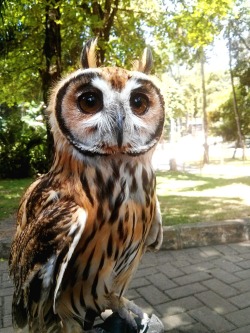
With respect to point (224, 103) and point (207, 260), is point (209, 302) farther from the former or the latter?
point (224, 103)

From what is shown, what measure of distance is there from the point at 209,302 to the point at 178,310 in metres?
0.36

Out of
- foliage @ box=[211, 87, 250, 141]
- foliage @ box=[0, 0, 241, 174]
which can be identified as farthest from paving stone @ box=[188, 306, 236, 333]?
foliage @ box=[211, 87, 250, 141]

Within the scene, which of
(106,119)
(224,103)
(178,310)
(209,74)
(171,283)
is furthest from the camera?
(209,74)

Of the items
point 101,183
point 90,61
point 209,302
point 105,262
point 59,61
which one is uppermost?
point 59,61

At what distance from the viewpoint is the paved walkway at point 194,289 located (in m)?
3.21

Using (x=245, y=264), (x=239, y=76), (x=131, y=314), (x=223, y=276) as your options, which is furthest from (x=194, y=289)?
(x=239, y=76)

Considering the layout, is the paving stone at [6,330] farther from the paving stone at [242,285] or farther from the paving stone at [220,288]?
the paving stone at [242,285]

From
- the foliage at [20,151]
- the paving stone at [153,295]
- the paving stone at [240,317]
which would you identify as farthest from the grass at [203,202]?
the foliage at [20,151]

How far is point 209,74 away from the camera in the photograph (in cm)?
4234

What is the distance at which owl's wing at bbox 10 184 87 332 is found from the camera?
1.57 m

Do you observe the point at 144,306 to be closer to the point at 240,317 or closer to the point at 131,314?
the point at 240,317

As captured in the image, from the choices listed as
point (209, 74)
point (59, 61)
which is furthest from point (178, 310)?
point (209, 74)

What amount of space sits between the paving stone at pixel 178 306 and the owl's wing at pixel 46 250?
1.80m

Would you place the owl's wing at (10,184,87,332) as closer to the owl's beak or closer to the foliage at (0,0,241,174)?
the owl's beak
